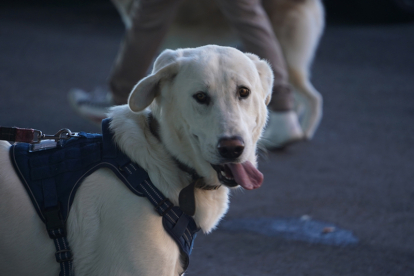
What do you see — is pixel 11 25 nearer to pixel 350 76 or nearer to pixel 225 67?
pixel 350 76

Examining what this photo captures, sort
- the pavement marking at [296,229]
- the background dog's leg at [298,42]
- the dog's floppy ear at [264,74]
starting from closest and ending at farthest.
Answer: the dog's floppy ear at [264,74] → the pavement marking at [296,229] → the background dog's leg at [298,42]

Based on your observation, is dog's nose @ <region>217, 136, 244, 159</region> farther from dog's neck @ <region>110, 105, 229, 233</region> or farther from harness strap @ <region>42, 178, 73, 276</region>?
harness strap @ <region>42, 178, 73, 276</region>

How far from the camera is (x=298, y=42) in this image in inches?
200

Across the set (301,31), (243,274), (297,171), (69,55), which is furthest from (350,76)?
(243,274)

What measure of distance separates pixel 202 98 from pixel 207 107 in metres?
0.04

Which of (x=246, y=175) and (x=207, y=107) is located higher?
(x=207, y=107)

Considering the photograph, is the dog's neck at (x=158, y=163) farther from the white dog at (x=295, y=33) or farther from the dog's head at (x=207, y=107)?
the white dog at (x=295, y=33)

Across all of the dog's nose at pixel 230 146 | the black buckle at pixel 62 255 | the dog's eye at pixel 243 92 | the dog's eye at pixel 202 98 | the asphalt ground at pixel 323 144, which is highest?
the dog's eye at pixel 202 98

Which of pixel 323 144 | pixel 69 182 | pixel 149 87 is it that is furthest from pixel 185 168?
pixel 323 144

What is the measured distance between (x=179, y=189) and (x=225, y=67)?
0.54 m

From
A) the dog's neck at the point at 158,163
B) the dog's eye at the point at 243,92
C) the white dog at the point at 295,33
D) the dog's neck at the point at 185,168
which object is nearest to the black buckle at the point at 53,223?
the dog's neck at the point at 158,163

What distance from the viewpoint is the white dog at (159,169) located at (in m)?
1.87

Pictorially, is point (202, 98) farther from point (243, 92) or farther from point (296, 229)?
point (296, 229)

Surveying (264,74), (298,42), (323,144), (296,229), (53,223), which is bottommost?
(323,144)
